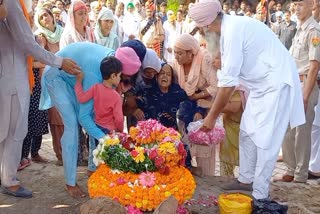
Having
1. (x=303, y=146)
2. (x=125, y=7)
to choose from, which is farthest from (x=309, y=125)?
(x=125, y=7)

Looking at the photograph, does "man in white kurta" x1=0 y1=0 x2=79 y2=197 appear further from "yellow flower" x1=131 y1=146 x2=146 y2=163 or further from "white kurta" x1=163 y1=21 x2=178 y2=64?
"white kurta" x1=163 y1=21 x2=178 y2=64

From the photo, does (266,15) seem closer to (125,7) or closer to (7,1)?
(125,7)

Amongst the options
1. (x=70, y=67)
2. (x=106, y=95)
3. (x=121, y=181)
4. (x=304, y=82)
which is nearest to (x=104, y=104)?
(x=106, y=95)

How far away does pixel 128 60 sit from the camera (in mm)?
4398

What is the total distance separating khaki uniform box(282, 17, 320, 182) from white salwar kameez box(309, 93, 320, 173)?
406 mm

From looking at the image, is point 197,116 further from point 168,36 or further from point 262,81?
point 168,36

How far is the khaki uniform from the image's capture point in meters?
5.05

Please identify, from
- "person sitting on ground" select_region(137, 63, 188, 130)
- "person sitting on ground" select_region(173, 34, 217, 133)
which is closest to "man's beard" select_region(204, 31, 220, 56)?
"person sitting on ground" select_region(173, 34, 217, 133)

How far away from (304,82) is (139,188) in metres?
2.45

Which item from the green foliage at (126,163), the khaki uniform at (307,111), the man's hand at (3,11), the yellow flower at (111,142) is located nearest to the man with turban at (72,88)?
the yellow flower at (111,142)

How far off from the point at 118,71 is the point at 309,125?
93.4 inches

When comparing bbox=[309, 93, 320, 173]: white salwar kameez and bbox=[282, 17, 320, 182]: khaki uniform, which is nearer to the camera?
bbox=[282, 17, 320, 182]: khaki uniform

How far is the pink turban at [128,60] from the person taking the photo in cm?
440

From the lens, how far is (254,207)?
3.92m
